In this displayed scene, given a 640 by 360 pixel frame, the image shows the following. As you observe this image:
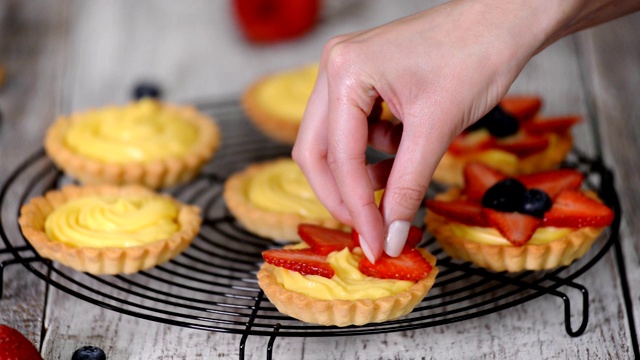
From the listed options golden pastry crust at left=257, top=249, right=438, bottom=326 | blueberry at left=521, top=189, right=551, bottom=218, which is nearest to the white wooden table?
golden pastry crust at left=257, top=249, right=438, bottom=326

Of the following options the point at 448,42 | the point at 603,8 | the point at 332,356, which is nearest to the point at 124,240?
the point at 332,356

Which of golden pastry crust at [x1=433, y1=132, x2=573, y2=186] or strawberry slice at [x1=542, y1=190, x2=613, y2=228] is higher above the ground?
strawberry slice at [x1=542, y1=190, x2=613, y2=228]

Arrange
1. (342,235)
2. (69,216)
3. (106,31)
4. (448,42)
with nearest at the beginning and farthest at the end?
1. (448,42)
2. (342,235)
3. (69,216)
4. (106,31)

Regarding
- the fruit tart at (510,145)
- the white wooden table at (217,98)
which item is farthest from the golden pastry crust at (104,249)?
the fruit tart at (510,145)

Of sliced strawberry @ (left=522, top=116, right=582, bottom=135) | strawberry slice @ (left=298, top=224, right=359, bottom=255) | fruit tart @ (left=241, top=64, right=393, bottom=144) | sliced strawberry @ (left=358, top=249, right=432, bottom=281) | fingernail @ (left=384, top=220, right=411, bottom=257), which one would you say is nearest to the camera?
fingernail @ (left=384, top=220, right=411, bottom=257)

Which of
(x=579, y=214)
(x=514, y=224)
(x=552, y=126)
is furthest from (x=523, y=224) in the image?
(x=552, y=126)

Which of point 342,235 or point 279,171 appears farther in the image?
point 279,171

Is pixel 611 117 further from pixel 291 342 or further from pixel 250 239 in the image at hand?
pixel 291 342

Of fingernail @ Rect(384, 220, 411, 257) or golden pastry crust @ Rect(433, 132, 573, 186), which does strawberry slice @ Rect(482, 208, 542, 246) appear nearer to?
fingernail @ Rect(384, 220, 411, 257)
